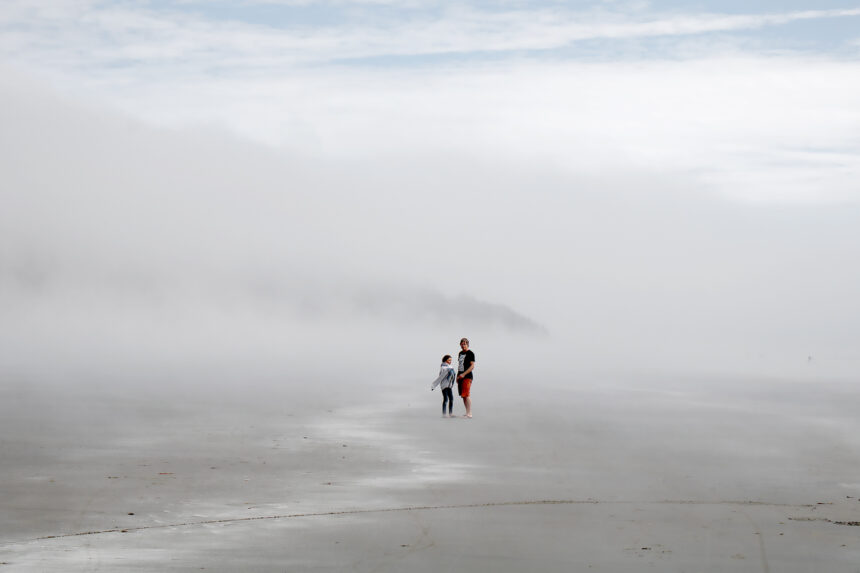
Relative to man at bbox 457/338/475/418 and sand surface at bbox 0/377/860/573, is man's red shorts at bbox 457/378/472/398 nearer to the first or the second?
man at bbox 457/338/475/418

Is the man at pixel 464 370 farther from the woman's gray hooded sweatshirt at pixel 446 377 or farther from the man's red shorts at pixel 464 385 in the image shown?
the woman's gray hooded sweatshirt at pixel 446 377

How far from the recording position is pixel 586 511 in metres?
12.9

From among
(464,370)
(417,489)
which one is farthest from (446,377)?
(417,489)

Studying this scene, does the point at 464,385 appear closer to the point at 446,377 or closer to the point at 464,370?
the point at 464,370

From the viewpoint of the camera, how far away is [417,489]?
1454cm

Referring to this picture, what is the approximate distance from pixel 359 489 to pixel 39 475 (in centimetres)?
441

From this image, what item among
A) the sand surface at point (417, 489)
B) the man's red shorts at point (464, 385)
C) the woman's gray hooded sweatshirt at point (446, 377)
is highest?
the woman's gray hooded sweatshirt at point (446, 377)

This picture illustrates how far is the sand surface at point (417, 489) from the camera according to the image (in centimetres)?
1036

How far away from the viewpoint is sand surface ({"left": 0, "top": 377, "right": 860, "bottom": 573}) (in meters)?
10.4

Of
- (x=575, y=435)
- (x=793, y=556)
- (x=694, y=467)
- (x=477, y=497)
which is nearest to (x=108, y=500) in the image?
(x=477, y=497)

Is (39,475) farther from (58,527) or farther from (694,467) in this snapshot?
(694,467)

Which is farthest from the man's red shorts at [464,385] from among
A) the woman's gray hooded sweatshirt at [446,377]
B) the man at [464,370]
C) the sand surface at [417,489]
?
the sand surface at [417,489]

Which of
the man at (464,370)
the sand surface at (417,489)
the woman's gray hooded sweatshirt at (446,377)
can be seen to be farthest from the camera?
the woman's gray hooded sweatshirt at (446,377)

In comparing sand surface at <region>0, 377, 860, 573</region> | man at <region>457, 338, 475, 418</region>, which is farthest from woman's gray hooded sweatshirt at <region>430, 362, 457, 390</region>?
sand surface at <region>0, 377, 860, 573</region>
